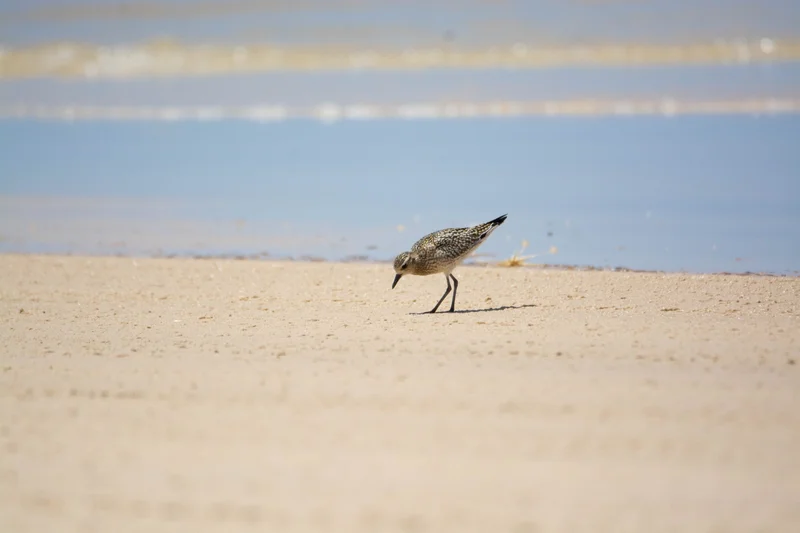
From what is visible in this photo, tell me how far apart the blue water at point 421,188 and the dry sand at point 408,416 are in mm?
3649

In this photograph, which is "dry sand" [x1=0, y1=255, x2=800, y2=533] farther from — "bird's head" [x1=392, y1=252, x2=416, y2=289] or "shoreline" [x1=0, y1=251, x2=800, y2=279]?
"shoreline" [x1=0, y1=251, x2=800, y2=279]

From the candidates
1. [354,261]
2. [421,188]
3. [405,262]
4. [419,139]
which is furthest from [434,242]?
[419,139]

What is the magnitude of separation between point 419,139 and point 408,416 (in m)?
18.1

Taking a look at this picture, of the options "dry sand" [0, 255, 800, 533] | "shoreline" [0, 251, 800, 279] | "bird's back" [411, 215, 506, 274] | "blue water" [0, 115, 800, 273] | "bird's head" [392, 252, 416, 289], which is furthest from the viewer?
"blue water" [0, 115, 800, 273]

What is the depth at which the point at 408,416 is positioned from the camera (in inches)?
236

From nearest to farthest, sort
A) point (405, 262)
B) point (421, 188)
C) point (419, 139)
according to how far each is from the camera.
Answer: point (405, 262)
point (421, 188)
point (419, 139)

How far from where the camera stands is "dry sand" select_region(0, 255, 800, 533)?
4.80 metres

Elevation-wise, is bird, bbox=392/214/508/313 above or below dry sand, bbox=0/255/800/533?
above

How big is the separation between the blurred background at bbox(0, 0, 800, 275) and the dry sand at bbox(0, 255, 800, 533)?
12.0ft

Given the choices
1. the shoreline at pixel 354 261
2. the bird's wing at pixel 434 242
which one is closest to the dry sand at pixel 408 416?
the bird's wing at pixel 434 242

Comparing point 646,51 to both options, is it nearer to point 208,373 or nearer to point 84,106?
point 84,106

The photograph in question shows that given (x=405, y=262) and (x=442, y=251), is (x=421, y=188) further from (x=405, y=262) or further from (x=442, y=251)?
(x=442, y=251)

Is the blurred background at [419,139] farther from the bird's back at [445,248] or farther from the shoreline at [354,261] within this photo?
Result: the bird's back at [445,248]

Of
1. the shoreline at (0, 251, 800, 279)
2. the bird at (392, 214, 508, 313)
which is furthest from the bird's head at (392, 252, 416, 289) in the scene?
the shoreline at (0, 251, 800, 279)
